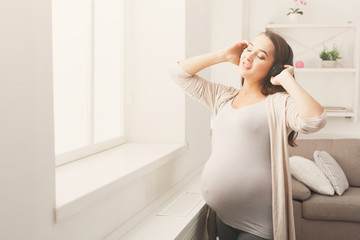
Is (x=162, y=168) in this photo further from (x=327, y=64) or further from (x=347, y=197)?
(x=327, y=64)

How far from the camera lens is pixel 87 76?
216 centimetres

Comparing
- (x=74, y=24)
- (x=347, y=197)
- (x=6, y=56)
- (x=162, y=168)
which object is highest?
(x=74, y=24)

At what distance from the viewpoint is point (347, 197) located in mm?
3738

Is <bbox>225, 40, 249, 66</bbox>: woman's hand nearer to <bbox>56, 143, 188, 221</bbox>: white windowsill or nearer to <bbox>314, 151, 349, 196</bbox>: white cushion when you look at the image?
<bbox>56, 143, 188, 221</bbox>: white windowsill

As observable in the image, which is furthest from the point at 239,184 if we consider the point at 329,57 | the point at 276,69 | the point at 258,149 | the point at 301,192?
the point at 329,57

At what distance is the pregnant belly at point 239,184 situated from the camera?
69.9 inches

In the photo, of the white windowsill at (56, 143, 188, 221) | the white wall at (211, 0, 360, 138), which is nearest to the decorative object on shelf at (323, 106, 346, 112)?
the white wall at (211, 0, 360, 138)

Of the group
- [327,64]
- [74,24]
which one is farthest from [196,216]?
[327,64]

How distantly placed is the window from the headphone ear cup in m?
0.86

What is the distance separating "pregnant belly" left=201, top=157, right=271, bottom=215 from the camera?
1774mm

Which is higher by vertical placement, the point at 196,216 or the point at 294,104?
the point at 294,104

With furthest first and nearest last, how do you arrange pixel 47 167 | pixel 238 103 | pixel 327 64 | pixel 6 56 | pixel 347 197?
pixel 327 64, pixel 347 197, pixel 238 103, pixel 47 167, pixel 6 56

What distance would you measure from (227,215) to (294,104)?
0.53 meters

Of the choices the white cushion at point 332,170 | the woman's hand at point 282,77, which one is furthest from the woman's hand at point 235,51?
the white cushion at point 332,170
